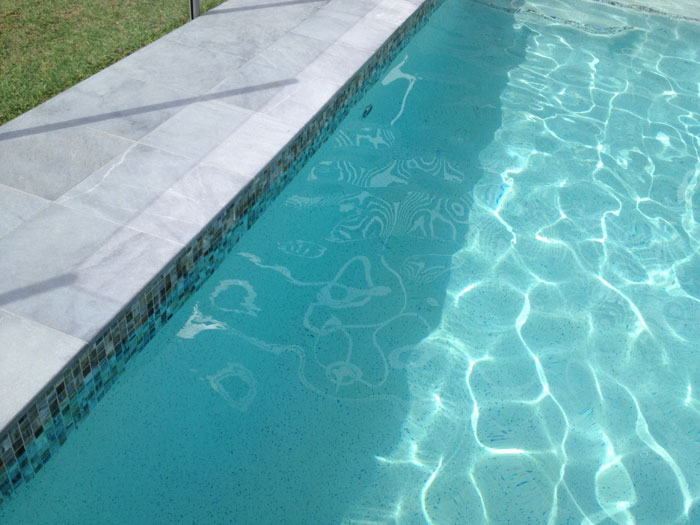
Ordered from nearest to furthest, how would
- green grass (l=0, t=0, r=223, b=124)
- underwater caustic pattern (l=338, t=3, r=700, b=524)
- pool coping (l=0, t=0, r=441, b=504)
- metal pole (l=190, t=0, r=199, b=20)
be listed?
pool coping (l=0, t=0, r=441, b=504) → underwater caustic pattern (l=338, t=3, r=700, b=524) → green grass (l=0, t=0, r=223, b=124) → metal pole (l=190, t=0, r=199, b=20)

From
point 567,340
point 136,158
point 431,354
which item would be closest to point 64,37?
point 136,158

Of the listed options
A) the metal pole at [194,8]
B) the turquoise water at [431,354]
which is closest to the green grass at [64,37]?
the metal pole at [194,8]

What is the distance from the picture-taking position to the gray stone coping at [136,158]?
265 centimetres

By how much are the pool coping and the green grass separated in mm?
196

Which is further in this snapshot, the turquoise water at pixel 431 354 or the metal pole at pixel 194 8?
the metal pole at pixel 194 8

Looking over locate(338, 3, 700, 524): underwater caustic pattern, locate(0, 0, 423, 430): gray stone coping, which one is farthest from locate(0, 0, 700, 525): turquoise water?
locate(0, 0, 423, 430): gray stone coping

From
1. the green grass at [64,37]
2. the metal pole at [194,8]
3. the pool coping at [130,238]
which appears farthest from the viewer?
the metal pole at [194,8]

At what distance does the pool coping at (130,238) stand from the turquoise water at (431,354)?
0.25 metres

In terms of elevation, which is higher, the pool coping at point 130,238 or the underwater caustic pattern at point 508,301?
the pool coping at point 130,238

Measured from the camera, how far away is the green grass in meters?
4.28

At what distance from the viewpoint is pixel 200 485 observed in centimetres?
293

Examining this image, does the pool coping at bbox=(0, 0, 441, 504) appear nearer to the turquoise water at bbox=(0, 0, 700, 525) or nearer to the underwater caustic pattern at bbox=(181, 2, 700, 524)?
the turquoise water at bbox=(0, 0, 700, 525)

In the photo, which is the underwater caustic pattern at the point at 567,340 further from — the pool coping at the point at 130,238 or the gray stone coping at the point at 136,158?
the gray stone coping at the point at 136,158

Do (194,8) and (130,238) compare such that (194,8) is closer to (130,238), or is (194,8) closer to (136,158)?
(136,158)
